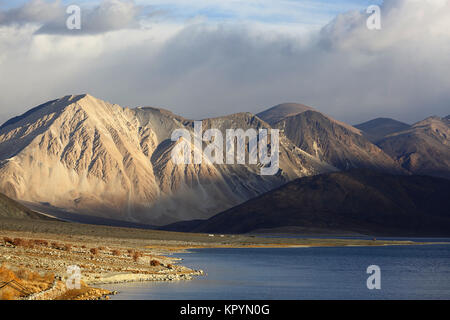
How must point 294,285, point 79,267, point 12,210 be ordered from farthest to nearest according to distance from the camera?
point 12,210 → point 294,285 → point 79,267

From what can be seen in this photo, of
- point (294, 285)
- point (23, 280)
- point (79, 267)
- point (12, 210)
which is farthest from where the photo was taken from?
point (12, 210)

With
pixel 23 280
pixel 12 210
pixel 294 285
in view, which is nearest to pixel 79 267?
pixel 23 280

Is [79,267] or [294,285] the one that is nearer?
[79,267]

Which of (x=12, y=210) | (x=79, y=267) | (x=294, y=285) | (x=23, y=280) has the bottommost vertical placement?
(x=294, y=285)

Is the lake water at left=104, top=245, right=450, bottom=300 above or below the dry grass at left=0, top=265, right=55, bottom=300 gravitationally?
below

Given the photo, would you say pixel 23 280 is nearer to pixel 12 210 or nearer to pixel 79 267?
pixel 79 267

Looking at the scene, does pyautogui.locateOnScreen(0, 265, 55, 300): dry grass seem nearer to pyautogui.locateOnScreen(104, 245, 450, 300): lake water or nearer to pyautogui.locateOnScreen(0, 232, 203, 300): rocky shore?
pyautogui.locateOnScreen(0, 232, 203, 300): rocky shore

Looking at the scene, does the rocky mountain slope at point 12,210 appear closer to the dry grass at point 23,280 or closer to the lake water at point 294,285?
the lake water at point 294,285

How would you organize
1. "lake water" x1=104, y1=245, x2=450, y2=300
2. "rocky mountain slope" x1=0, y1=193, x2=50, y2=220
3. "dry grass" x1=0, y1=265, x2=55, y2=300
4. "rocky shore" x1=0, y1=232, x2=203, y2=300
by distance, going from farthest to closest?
1. "rocky mountain slope" x1=0, y1=193, x2=50, y2=220
2. "lake water" x1=104, y1=245, x2=450, y2=300
3. "rocky shore" x1=0, y1=232, x2=203, y2=300
4. "dry grass" x1=0, y1=265, x2=55, y2=300

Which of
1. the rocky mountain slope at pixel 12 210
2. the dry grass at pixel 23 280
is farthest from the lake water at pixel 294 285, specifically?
the rocky mountain slope at pixel 12 210

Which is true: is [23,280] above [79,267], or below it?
below

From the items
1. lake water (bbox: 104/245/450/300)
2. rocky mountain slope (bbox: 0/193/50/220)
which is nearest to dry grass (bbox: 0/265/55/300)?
lake water (bbox: 104/245/450/300)
